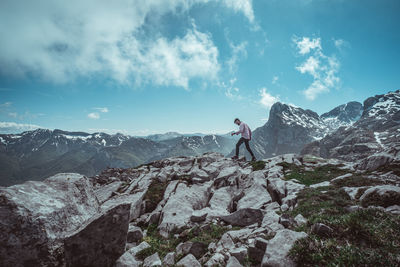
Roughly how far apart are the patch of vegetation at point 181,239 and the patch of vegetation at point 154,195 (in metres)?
5.74

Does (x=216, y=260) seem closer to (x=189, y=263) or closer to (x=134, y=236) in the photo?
(x=189, y=263)

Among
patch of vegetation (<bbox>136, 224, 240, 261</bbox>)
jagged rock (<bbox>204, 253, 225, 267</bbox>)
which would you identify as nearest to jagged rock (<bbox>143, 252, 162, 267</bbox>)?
patch of vegetation (<bbox>136, 224, 240, 261</bbox>)

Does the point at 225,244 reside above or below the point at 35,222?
below

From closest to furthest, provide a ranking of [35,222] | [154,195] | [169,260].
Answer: [35,222], [169,260], [154,195]

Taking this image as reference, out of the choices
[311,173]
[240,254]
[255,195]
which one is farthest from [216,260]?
[311,173]

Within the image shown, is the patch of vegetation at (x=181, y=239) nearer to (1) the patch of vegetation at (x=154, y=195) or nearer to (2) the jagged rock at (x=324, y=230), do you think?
(2) the jagged rock at (x=324, y=230)

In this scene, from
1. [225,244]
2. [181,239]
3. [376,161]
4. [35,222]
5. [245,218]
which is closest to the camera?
[35,222]

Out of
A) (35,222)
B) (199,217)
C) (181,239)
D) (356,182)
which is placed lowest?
(181,239)

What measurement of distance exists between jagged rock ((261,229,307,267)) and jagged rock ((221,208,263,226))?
4.61 m

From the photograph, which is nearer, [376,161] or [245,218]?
[245,218]

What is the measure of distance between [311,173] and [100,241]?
72.1 feet

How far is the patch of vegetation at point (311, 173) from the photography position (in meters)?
18.2

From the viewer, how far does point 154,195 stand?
18141 millimetres

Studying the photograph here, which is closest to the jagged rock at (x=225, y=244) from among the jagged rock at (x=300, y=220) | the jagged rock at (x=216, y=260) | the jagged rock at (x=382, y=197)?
the jagged rock at (x=216, y=260)
